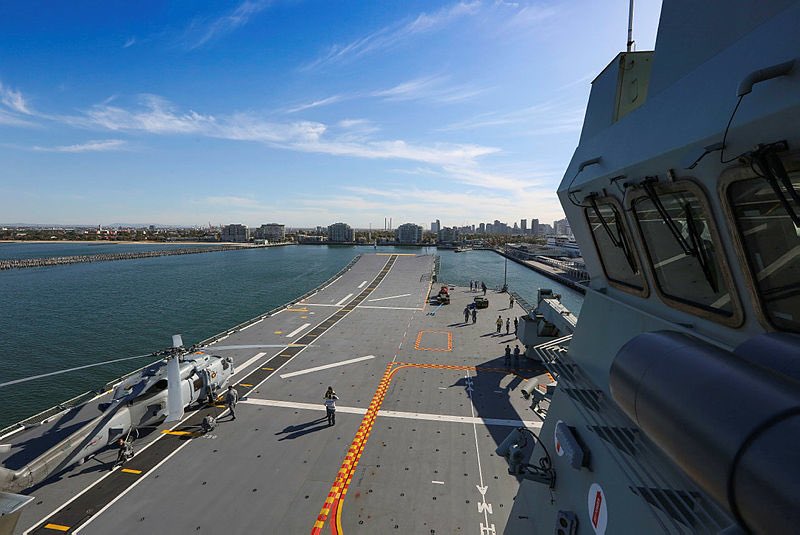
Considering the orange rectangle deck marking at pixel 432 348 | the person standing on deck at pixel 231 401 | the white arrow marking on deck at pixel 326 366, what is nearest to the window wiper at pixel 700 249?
the person standing on deck at pixel 231 401

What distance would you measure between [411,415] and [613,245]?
11.9m

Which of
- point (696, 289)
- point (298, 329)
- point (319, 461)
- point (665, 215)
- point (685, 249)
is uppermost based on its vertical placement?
point (665, 215)

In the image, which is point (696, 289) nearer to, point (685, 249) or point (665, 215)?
point (685, 249)

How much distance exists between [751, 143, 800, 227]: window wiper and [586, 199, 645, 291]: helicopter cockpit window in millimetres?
2668

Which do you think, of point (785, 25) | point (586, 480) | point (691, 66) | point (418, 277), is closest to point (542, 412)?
point (586, 480)

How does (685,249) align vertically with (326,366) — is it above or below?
above

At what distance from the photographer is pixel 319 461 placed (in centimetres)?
1232

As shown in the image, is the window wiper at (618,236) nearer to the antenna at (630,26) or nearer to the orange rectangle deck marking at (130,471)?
the antenna at (630,26)

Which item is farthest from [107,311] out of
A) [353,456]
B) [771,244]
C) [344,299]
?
[771,244]

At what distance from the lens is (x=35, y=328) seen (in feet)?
113

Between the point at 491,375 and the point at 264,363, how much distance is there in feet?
42.7

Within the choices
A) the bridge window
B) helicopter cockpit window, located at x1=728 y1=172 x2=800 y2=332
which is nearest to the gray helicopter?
the bridge window

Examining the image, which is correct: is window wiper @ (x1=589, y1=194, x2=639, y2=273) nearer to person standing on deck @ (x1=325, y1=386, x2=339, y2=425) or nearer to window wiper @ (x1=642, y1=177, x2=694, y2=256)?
window wiper @ (x1=642, y1=177, x2=694, y2=256)

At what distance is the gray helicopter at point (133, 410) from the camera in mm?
10172
